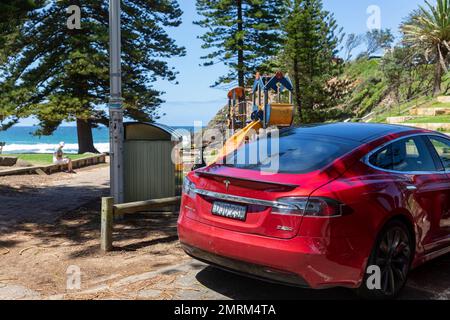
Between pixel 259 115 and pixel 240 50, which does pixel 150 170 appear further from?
pixel 240 50

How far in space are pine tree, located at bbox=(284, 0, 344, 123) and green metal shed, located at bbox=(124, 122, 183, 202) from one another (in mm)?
34689

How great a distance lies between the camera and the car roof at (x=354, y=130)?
490 centimetres

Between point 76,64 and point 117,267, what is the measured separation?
21.8m

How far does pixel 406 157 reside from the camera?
4977 millimetres

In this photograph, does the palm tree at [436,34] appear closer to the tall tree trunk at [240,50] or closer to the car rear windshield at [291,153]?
the tall tree trunk at [240,50]

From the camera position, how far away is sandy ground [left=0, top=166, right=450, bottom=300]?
4.77 metres

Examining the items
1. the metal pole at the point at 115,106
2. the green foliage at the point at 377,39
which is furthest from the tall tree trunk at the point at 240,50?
the green foliage at the point at 377,39

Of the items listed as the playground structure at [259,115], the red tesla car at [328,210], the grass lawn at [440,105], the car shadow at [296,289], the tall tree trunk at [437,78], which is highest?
the tall tree trunk at [437,78]

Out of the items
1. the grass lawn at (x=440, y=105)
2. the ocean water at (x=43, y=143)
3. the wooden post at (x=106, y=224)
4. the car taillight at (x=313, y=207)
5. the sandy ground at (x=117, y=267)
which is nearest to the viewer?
the car taillight at (x=313, y=207)

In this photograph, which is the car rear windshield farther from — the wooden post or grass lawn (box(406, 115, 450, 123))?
grass lawn (box(406, 115, 450, 123))

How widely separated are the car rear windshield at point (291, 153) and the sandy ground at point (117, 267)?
1288 millimetres

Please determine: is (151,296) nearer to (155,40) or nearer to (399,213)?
(399,213)
